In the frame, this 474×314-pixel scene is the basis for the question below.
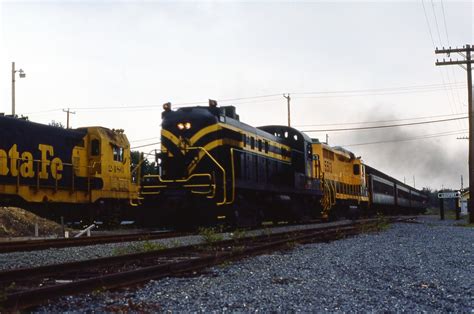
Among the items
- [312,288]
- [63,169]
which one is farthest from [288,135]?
[312,288]

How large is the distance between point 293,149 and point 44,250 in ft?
41.7

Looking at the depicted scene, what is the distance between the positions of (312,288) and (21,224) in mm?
12514

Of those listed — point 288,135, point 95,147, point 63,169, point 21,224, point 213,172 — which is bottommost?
point 21,224

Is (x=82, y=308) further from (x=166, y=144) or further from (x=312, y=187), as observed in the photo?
(x=312, y=187)

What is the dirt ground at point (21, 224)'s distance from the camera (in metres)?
15.6

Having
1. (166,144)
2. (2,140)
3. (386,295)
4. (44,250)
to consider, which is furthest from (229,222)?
(386,295)

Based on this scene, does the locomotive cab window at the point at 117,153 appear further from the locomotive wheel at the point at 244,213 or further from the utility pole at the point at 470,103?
the utility pole at the point at 470,103

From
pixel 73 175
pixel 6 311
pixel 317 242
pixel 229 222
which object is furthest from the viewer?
pixel 73 175

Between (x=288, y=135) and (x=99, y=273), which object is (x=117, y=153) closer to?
(x=288, y=135)

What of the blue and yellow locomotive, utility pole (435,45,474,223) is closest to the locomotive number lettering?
the blue and yellow locomotive

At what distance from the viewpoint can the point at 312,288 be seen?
586cm

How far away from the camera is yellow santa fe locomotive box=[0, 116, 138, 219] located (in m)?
16.8

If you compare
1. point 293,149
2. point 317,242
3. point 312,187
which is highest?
point 293,149

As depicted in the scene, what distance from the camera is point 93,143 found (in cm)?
2078
